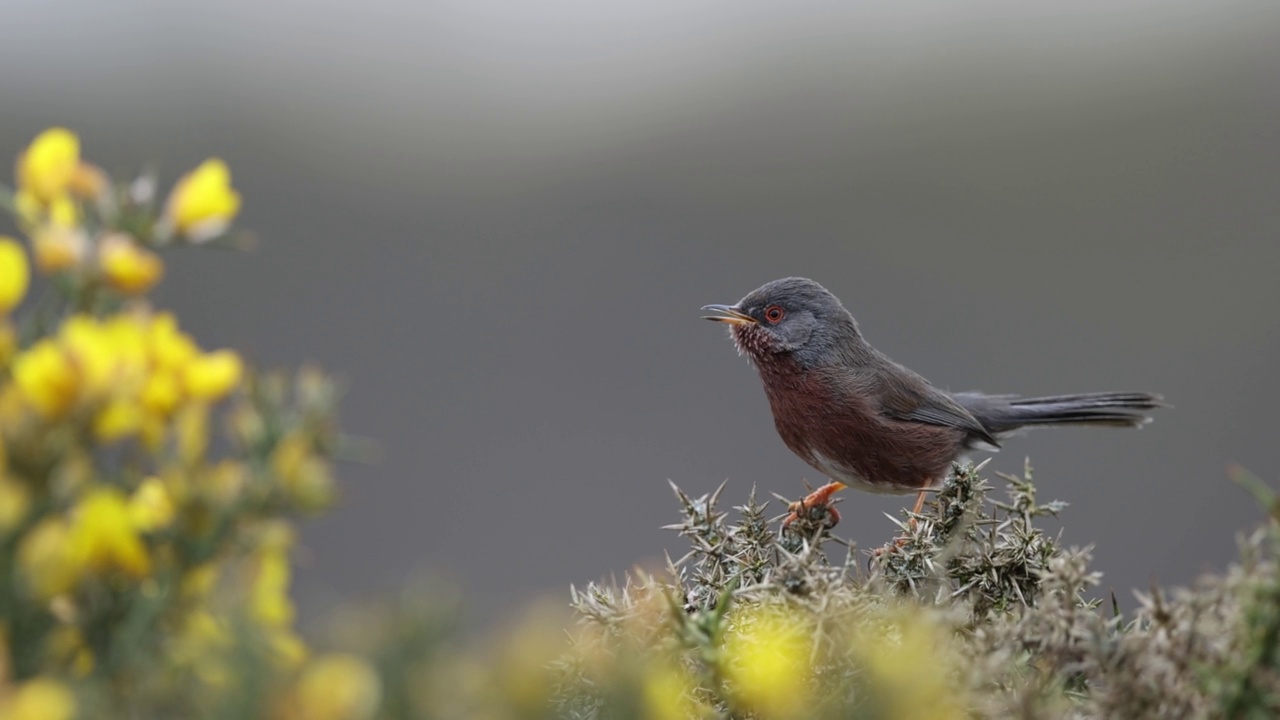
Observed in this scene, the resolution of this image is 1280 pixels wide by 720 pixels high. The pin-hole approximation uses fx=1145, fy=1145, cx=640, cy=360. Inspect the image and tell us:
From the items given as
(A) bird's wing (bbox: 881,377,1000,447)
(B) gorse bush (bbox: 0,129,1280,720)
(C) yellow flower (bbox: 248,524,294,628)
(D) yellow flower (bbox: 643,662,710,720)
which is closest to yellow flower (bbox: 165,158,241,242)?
(B) gorse bush (bbox: 0,129,1280,720)

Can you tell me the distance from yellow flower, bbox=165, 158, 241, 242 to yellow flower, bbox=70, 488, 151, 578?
1.48 feet

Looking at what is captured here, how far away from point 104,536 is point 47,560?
8cm

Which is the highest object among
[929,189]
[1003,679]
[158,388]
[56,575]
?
[929,189]

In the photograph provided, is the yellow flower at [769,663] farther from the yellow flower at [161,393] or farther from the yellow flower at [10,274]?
the yellow flower at [10,274]

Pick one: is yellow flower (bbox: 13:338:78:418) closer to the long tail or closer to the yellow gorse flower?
the yellow gorse flower

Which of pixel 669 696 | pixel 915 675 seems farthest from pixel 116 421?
pixel 915 675

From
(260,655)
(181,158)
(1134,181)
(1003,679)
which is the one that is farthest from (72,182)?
(1134,181)

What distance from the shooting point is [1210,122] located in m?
14.0

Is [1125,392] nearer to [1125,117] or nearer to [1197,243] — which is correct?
[1197,243]

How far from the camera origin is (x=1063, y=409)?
607 cm

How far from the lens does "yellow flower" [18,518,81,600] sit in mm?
1188

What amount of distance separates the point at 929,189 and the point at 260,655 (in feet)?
A: 44.8

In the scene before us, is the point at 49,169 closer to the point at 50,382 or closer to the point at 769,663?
the point at 50,382

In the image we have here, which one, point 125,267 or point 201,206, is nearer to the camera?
point 125,267
